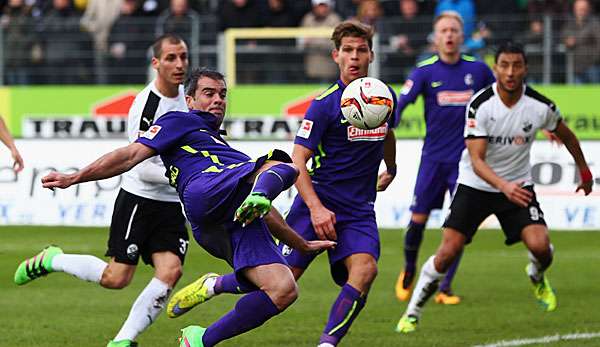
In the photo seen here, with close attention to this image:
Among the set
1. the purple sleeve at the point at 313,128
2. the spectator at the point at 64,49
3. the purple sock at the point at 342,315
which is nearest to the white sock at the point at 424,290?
the purple sock at the point at 342,315

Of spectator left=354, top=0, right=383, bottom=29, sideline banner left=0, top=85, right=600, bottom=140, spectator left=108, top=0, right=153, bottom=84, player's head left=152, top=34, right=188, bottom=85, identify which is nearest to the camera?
player's head left=152, top=34, right=188, bottom=85

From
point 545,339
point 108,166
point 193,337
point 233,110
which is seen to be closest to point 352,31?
point 108,166

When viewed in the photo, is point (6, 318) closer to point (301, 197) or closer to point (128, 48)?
point (301, 197)

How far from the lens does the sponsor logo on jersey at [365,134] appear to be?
26.7ft

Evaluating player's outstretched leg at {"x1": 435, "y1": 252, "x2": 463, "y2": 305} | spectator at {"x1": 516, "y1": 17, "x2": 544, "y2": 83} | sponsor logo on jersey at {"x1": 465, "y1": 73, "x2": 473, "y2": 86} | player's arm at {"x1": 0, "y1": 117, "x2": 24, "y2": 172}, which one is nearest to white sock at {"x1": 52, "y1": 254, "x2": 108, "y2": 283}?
player's arm at {"x1": 0, "y1": 117, "x2": 24, "y2": 172}

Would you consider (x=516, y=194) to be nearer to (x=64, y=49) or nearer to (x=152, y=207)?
(x=152, y=207)

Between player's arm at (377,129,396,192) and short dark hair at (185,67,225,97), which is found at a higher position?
short dark hair at (185,67,225,97)

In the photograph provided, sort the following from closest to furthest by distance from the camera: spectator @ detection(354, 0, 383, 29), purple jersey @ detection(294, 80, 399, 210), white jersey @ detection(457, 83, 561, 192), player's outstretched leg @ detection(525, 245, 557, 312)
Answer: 1. purple jersey @ detection(294, 80, 399, 210)
2. white jersey @ detection(457, 83, 561, 192)
3. player's outstretched leg @ detection(525, 245, 557, 312)
4. spectator @ detection(354, 0, 383, 29)

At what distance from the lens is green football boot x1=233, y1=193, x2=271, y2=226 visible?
6465mm

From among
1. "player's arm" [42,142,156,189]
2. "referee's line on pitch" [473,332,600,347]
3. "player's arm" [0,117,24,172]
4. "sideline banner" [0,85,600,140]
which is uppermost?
"player's arm" [42,142,156,189]

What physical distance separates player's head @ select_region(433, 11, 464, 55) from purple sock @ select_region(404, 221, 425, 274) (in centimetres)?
175

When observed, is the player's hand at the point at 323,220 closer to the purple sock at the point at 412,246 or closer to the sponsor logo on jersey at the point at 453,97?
the purple sock at the point at 412,246

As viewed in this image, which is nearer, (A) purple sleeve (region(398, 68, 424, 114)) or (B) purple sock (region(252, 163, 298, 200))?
(B) purple sock (region(252, 163, 298, 200))

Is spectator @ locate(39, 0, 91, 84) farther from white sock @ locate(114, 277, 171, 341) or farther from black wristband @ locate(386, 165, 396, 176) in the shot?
white sock @ locate(114, 277, 171, 341)
